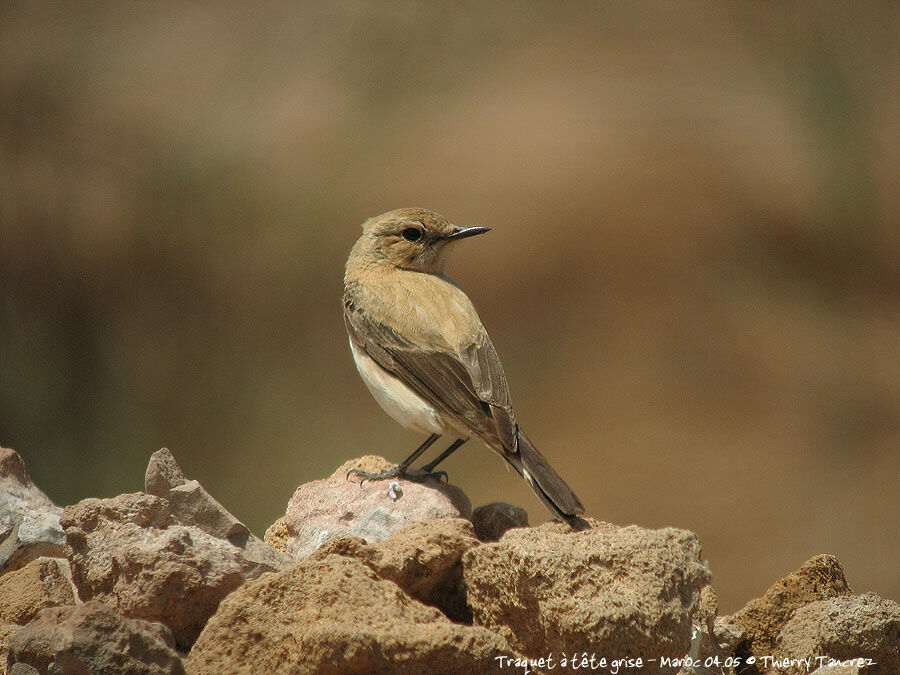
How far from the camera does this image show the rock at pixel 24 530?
142 inches

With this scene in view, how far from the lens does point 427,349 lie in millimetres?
4770

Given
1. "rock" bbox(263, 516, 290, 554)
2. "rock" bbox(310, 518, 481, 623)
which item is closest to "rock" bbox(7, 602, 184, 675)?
"rock" bbox(310, 518, 481, 623)

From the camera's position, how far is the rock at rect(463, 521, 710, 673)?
2.65 meters

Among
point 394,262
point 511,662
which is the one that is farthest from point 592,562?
point 394,262

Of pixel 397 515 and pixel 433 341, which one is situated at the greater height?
pixel 433 341

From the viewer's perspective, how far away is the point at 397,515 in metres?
3.77

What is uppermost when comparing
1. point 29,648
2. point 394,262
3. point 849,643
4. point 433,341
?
point 394,262

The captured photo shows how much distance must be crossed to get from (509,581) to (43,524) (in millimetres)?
1895

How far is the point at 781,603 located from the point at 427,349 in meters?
2.07

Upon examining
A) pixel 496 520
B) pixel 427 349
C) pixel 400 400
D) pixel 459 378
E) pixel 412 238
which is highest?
pixel 412 238

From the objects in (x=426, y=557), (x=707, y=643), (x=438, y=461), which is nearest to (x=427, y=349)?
(x=438, y=461)

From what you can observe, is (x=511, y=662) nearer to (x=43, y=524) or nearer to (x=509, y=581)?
(x=509, y=581)

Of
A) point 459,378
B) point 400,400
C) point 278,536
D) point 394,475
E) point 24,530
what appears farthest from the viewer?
point 400,400

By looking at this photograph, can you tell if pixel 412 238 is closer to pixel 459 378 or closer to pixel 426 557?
pixel 459 378
